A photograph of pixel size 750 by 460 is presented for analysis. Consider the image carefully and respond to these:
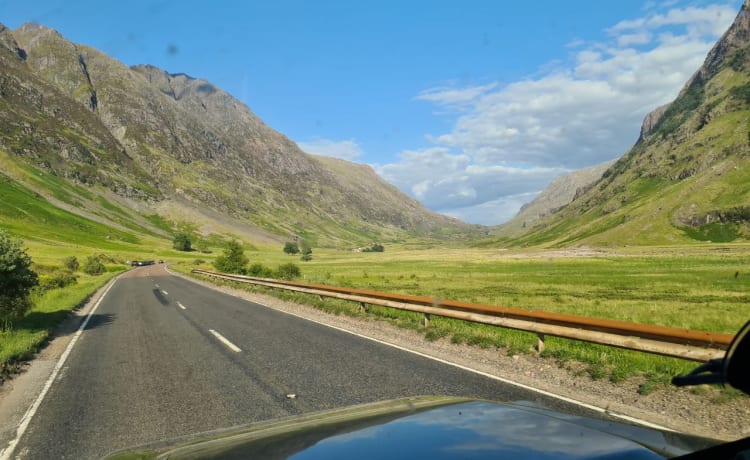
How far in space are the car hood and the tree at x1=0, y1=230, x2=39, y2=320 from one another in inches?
575

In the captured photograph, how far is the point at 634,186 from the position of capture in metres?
188

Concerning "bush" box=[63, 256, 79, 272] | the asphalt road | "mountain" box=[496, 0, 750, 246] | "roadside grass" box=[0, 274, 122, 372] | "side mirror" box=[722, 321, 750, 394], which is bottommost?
the asphalt road

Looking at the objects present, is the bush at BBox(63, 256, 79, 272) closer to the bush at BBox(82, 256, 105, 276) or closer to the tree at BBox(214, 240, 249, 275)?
the bush at BBox(82, 256, 105, 276)

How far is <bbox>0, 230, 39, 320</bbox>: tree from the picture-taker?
46.5ft

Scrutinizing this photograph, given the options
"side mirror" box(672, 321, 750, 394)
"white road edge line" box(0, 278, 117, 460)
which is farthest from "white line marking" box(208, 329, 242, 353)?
"side mirror" box(672, 321, 750, 394)

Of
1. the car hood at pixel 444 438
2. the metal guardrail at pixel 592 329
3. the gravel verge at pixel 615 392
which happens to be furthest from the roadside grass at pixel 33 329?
the metal guardrail at pixel 592 329

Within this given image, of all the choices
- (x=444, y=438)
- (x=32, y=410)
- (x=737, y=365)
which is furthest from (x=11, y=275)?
(x=737, y=365)

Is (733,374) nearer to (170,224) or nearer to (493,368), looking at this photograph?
(493,368)

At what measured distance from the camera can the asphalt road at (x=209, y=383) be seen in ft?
19.7

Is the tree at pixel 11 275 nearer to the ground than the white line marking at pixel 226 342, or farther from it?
farther from it

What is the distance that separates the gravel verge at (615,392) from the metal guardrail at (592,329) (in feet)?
1.94

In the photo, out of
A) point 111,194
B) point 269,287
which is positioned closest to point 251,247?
point 111,194

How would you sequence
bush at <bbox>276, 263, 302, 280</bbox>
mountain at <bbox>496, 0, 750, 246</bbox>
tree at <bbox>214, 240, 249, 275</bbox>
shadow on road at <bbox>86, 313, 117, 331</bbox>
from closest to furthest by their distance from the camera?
shadow on road at <bbox>86, 313, 117, 331</bbox> → bush at <bbox>276, 263, 302, 280</bbox> → tree at <bbox>214, 240, 249, 275</bbox> → mountain at <bbox>496, 0, 750, 246</bbox>

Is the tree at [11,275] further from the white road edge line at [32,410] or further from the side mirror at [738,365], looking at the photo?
the side mirror at [738,365]
